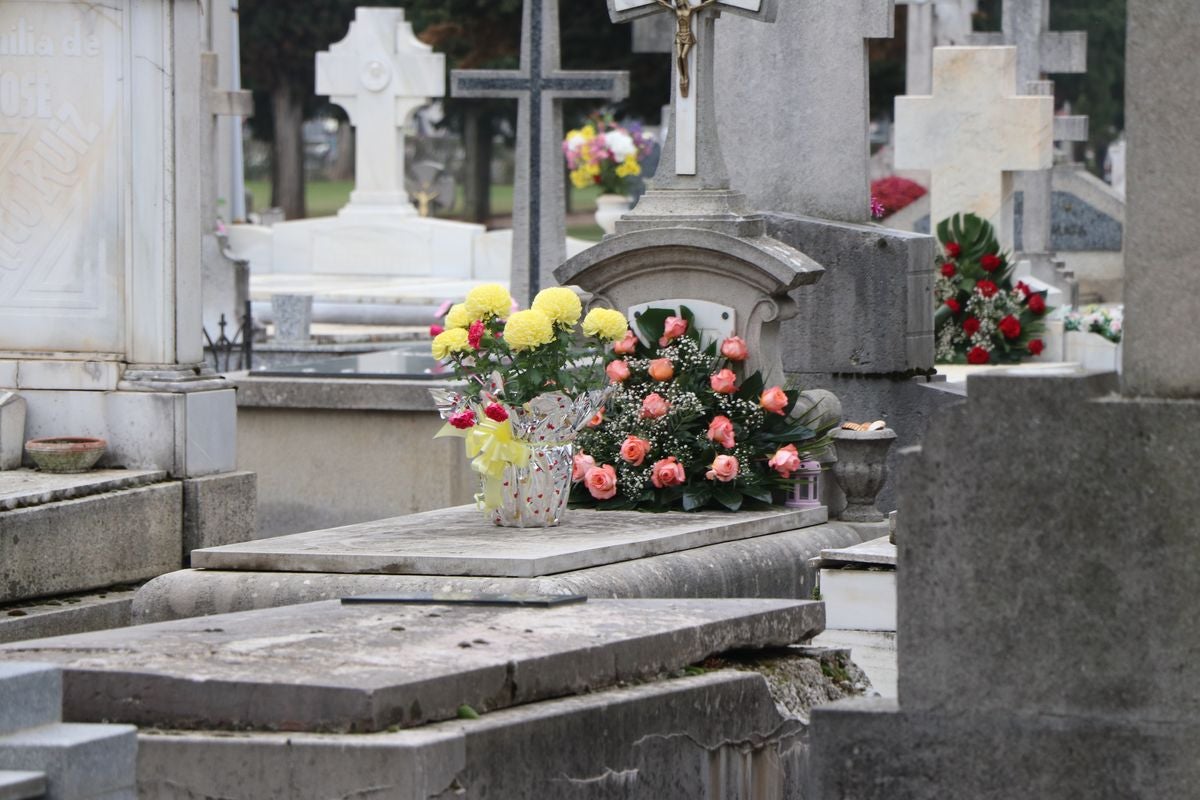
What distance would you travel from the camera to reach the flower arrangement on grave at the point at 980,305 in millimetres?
12781

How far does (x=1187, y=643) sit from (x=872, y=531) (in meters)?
4.38

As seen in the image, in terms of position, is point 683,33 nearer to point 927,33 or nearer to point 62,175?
point 62,175

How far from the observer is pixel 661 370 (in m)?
8.23

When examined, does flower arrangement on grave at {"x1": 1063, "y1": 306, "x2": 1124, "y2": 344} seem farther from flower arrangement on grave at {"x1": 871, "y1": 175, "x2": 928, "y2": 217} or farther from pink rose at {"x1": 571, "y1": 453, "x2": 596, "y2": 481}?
flower arrangement on grave at {"x1": 871, "y1": 175, "x2": 928, "y2": 217}

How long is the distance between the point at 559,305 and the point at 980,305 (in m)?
5.98

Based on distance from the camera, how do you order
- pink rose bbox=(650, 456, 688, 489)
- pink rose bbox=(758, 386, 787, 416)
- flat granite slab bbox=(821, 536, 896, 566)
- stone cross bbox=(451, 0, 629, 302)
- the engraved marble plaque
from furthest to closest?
stone cross bbox=(451, 0, 629, 302), the engraved marble plaque, pink rose bbox=(758, 386, 787, 416), pink rose bbox=(650, 456, 688, 489), flat granite slab bbox=(821, 536, 896, 566)

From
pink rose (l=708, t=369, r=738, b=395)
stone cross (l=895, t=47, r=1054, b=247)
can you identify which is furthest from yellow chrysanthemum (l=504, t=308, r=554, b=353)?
stone cross (l=895, t=47, r=1054, b=247)

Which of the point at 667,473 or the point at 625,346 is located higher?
the point at 625,346

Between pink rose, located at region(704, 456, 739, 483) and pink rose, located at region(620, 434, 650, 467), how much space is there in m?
0.25

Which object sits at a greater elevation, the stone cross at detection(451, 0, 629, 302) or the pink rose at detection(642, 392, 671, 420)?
the stone cross at detection(451, 0, 629, 302)

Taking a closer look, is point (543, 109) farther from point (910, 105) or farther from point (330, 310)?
point (330, 310)

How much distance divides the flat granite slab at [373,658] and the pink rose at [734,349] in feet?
9.05

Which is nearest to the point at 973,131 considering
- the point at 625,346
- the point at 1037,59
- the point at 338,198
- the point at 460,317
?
the point at 1037,59

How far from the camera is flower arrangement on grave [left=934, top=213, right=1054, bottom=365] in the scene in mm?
12781
